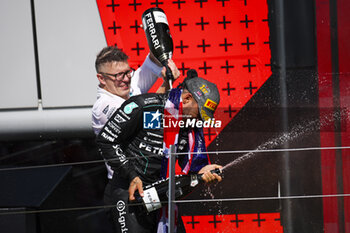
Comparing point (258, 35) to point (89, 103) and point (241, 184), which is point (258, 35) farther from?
point (89, 103)

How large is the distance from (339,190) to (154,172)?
0.79 m

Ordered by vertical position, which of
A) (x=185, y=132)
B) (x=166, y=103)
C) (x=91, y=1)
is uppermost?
(x=91, y=1)

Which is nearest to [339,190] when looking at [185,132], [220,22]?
[185,132]

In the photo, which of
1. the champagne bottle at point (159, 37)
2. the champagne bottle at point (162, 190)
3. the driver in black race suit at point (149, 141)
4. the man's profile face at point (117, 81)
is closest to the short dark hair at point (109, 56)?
the man's profile face at point (117, 81)

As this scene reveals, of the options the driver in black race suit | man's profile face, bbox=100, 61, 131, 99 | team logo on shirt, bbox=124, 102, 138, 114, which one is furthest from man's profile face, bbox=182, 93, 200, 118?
man's profile face, bbox=100, 61, 131, 99

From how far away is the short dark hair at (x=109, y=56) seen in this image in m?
1.86

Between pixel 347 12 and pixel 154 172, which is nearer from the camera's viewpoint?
pixel 154 172

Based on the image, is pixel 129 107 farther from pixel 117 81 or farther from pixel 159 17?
pixel 159 17

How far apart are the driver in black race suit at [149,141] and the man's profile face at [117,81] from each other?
18 cm

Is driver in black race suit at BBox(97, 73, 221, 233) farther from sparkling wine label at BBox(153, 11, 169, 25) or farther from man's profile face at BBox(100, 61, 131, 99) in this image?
sparkling wine label at BBox(153, 11, 169, 25)

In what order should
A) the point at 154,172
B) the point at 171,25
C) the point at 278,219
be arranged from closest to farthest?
1. the point at 154,172
2. the point at 278,219
3. the point at 171,25

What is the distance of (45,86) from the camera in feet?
6.41

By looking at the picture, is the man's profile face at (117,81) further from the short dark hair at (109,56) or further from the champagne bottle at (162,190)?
the champagne bottle at (162,190)

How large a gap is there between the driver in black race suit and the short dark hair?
0.28m
